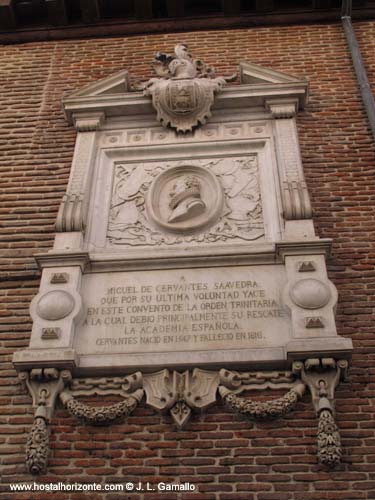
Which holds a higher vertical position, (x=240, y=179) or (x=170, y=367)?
(x=240, y=179)

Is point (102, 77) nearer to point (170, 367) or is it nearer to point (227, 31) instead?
point (227, 31)

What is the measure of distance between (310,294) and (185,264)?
1.19m

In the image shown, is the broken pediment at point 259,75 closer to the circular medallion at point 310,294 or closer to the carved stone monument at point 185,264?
the carved stone monument at point 185,264

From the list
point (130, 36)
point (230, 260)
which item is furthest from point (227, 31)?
point (230, 260)

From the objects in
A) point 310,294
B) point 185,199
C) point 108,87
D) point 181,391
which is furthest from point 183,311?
point 108,87

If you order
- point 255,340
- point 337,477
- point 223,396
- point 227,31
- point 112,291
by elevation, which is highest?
point 227,31

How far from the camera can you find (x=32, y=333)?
580 cm

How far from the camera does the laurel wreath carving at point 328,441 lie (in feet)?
16.3

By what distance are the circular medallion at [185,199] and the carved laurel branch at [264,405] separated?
1.93 metres

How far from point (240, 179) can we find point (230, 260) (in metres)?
1.20

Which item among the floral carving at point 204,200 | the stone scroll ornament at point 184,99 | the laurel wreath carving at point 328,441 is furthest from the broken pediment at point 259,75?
the laurel wreath carving at point 328,441

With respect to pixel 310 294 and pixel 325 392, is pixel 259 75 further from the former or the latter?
pixel 325 392

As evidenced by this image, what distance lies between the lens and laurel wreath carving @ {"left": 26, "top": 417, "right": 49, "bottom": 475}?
16.7ft

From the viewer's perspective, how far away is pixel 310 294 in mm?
5785
